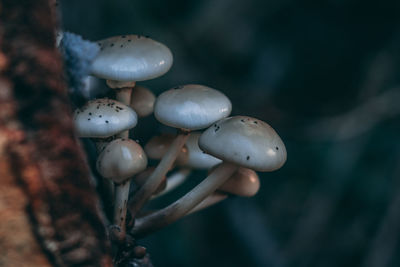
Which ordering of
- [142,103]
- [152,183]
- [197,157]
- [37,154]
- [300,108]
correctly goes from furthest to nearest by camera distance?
[300,108], [197,157], [142,103], [152,183], [37,154]

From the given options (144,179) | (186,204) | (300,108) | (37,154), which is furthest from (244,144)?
(300,108)

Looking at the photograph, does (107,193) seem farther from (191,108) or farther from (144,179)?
(191,108)

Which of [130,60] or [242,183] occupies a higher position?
[130,60]

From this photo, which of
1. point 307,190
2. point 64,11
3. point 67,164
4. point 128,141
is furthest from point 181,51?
point 67,164

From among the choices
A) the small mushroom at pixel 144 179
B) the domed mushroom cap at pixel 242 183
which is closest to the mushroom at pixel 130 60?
the small mushroom at pixel 144 179

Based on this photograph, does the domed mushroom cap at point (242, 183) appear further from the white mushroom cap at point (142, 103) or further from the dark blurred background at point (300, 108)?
the dark blurred background at point (300, 108)

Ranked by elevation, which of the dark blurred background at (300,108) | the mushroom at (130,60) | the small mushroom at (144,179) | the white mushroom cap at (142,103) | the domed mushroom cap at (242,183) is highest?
the mushroom at (130,60)
